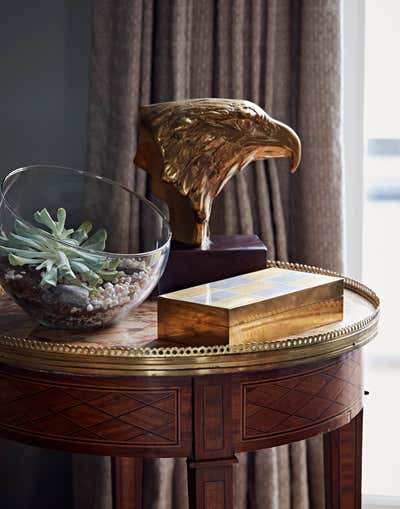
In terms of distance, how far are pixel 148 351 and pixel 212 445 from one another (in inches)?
5.4

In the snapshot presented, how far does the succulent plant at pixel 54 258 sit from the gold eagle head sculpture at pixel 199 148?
0.23 meters

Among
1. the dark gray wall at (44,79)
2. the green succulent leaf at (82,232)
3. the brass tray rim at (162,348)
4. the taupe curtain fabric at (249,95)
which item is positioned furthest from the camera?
the dark gray wall at (44,79)

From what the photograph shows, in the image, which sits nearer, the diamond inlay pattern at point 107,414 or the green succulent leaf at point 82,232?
the diamond inlay pattern at point 107,414

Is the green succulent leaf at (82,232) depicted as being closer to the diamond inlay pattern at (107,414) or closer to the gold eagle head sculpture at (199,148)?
the gold eagle head sculpture at (199,148)

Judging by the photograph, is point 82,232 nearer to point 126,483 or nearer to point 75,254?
point 75,254

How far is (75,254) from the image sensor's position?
1.05 m

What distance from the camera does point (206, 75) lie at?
159 centimetres

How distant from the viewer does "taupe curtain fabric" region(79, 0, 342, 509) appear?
1.55m

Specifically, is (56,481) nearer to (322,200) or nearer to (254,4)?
(322,200)

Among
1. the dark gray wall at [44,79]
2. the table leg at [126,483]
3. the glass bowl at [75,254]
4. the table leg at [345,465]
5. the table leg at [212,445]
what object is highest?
the dark gray wall at [44,79]

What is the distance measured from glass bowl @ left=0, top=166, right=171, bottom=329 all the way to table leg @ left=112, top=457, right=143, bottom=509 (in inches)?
20.3

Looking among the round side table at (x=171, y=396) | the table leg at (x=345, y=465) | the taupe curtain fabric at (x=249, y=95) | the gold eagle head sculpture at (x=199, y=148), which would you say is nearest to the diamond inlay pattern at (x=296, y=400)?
the round side table at (x=171, y=396)

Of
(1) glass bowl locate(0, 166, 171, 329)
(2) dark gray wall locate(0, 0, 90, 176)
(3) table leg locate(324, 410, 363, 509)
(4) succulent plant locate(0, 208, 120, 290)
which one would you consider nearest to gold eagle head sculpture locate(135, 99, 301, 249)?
(1) glass bowl locate(0, 166, 171, 329)

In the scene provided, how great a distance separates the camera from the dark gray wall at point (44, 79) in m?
1.71
